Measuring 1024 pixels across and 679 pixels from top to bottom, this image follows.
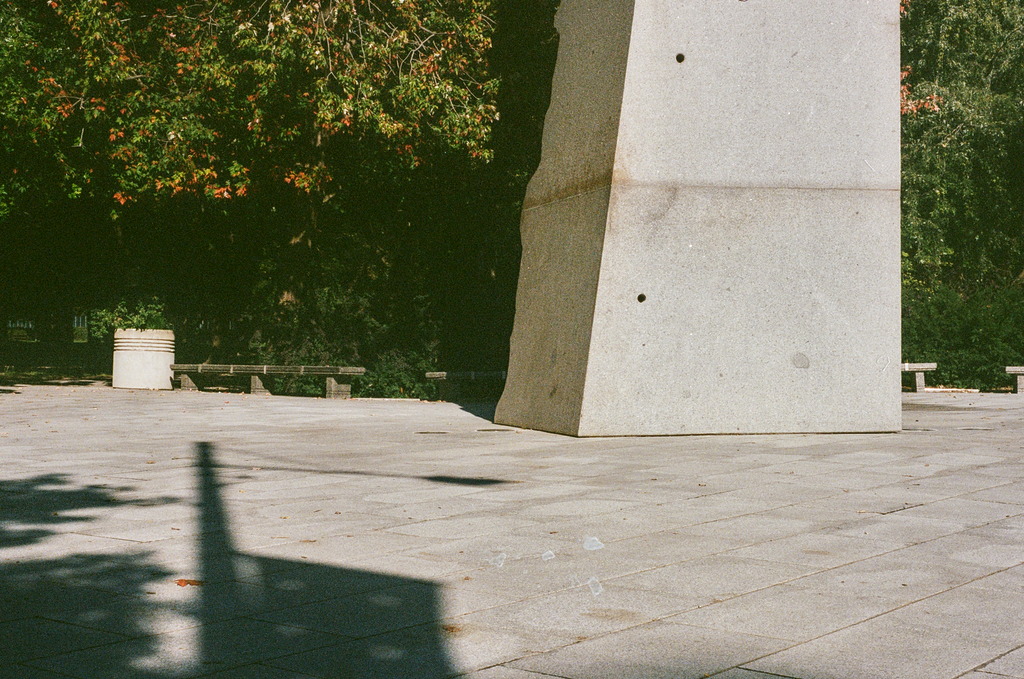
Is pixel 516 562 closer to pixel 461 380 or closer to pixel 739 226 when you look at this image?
pixel 739 226

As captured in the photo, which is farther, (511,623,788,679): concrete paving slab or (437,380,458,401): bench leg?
(437,380,458,401): bench leg

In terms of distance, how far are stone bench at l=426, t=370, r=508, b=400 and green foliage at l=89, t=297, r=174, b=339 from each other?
618 cm

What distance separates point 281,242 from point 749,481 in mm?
15029

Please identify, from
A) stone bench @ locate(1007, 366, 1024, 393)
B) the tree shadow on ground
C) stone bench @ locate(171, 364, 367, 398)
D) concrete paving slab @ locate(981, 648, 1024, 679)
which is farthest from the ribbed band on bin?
concrete paving slab @ locate(981, 648, 1024, 679)

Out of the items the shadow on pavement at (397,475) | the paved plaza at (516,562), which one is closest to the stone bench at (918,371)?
the paved plaza at (516,562)

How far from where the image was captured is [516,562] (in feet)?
16.1

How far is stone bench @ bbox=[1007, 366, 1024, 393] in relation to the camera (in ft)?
59.2

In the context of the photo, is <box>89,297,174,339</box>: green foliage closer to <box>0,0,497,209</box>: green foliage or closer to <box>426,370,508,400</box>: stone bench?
<box>0,0,497,209</box>: green foliage

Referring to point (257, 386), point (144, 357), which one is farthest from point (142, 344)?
point (257, 386)

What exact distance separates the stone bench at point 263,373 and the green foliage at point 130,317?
3.00ft

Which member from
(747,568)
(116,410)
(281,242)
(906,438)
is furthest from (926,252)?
(747,568)

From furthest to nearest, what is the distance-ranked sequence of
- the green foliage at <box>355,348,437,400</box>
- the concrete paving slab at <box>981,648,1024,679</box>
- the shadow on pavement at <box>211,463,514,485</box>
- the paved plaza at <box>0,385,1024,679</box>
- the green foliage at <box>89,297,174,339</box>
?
the green foliage at <box>89,297,174,339</box>, the green foliage at <box>355,348,437,400</box>, the shadow on pavement at <box>211,463,514,485</box>, the paved plaza at <box>0,385,1024,679</box>, the concrete paving slab at <box>981,648,1024,679</box>

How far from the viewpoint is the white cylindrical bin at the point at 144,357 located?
20.3 m

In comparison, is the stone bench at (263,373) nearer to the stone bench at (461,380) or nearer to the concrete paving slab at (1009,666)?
the stone bench at (461,380)
